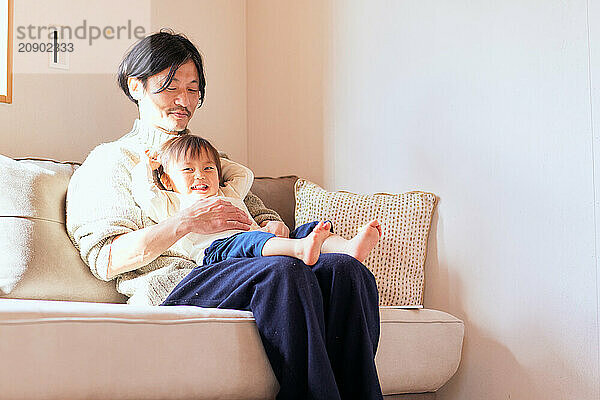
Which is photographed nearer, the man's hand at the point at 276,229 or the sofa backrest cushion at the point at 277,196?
the man's hand at the point at 276,229

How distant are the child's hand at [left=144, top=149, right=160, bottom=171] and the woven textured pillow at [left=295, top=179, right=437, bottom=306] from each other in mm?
509

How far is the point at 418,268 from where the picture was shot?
2.12 m

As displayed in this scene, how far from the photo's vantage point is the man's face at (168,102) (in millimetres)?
2090

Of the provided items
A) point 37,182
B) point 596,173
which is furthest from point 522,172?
point 37,182

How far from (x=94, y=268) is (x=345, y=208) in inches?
28.8

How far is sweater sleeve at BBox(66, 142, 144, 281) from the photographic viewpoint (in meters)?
1.78

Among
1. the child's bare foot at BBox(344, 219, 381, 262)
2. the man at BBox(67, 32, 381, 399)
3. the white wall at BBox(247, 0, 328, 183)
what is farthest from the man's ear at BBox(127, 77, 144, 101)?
the child's bare foot at BBox(344, 219, 381, 262)

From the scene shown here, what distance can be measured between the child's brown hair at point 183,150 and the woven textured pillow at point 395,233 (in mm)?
437

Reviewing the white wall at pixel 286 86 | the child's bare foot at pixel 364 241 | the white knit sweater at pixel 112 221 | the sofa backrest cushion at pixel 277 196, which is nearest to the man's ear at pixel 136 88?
the white knit sweater at pixel 112 221

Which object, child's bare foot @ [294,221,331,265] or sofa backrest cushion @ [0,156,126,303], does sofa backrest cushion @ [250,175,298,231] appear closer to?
sofa backrest cushion @ [0,156,126,303]

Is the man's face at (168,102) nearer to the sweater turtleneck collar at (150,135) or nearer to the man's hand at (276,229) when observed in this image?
the sweater turtleneck collar at (150,135)

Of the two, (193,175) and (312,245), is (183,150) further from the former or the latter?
(312,245)

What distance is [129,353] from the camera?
1.35 metres

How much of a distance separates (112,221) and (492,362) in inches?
40.1
